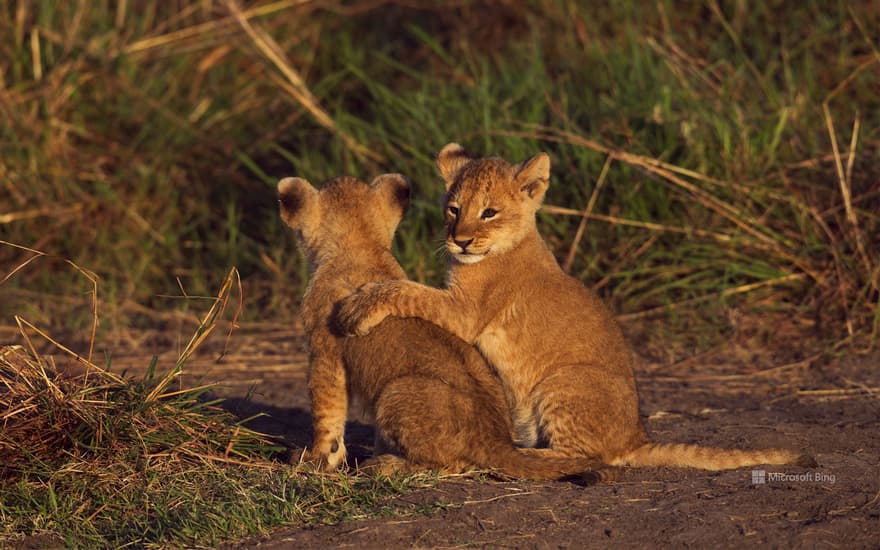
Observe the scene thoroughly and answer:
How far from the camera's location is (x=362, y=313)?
5.52m

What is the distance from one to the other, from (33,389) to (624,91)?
5096mm

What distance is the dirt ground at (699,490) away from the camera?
14.0 ft

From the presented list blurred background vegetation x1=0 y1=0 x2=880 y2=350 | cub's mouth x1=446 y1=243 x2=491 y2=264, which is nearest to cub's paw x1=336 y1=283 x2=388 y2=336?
cub's mouth x1=446 y1=243 x2=491 y2=264

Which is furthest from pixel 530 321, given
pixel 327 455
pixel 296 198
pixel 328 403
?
pixel 296 198

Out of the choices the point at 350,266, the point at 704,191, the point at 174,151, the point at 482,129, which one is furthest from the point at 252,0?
the point at 350,266

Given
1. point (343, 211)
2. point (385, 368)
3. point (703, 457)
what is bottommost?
point (703, 457)

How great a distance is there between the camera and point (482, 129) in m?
8.65

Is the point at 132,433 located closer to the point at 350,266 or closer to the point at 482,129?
the point at 350,266

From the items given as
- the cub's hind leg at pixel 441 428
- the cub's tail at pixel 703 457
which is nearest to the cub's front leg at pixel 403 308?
the cub's hind leg at pixel 441 428

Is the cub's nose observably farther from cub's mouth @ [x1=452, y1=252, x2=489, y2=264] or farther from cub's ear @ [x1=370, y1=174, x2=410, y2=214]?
cub's ear @ [x1=370, y1=174, x2=410, y2=214]

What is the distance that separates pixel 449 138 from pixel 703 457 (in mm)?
4069

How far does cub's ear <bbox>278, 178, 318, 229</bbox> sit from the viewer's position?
6.09 meters

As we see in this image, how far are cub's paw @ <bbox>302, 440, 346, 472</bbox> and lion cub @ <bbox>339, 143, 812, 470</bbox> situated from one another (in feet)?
1.81

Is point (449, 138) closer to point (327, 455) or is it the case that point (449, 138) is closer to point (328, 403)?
point (328, 403)
